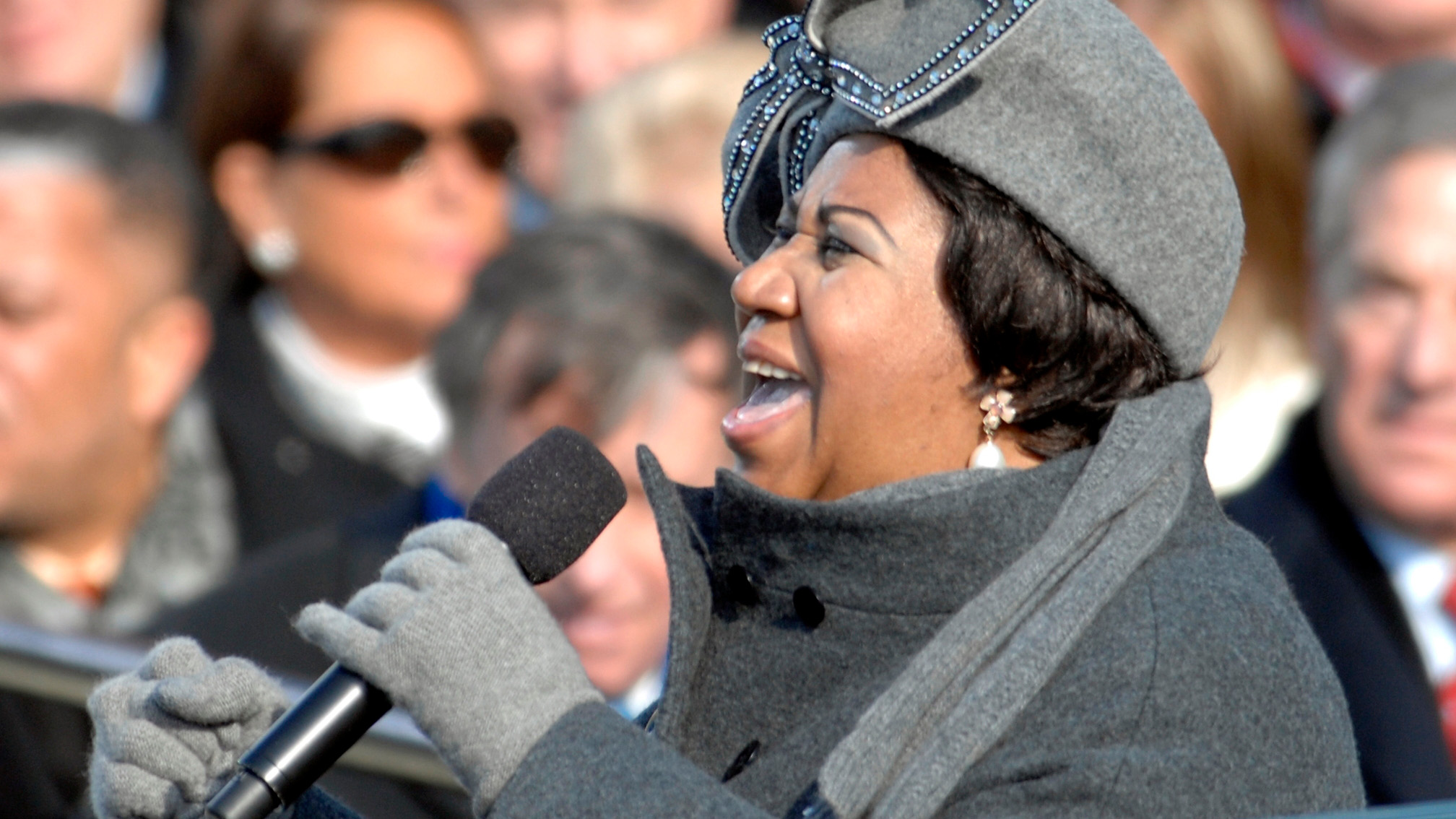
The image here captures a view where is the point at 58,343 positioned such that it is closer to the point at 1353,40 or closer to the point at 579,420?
the point at 579,420

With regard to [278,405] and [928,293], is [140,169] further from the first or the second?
[928,293]

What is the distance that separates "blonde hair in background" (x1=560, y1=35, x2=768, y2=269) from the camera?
5184 mm

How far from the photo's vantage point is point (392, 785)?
3281 millimetres

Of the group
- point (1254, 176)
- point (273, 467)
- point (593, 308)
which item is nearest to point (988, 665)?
point (593, 308)

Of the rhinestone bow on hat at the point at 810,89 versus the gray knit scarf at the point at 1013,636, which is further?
the rhinestone bow on hat at the point at 810,89

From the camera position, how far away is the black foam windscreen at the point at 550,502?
223 centimetres

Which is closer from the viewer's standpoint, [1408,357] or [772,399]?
[772,399]

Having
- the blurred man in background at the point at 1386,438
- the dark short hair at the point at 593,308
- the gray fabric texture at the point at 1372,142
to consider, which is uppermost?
the dark short hair at the point at 593,308

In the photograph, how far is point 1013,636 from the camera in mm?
2141

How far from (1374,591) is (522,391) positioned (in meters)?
1.84

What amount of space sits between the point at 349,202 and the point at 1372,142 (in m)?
2.62

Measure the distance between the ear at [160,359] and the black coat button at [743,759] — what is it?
2950mm

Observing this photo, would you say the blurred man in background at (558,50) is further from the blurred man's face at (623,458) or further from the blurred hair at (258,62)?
the blurred man's face at (623,458)

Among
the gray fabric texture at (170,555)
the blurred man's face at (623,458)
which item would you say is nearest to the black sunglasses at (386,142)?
the gray fabric texture at (170,555)
